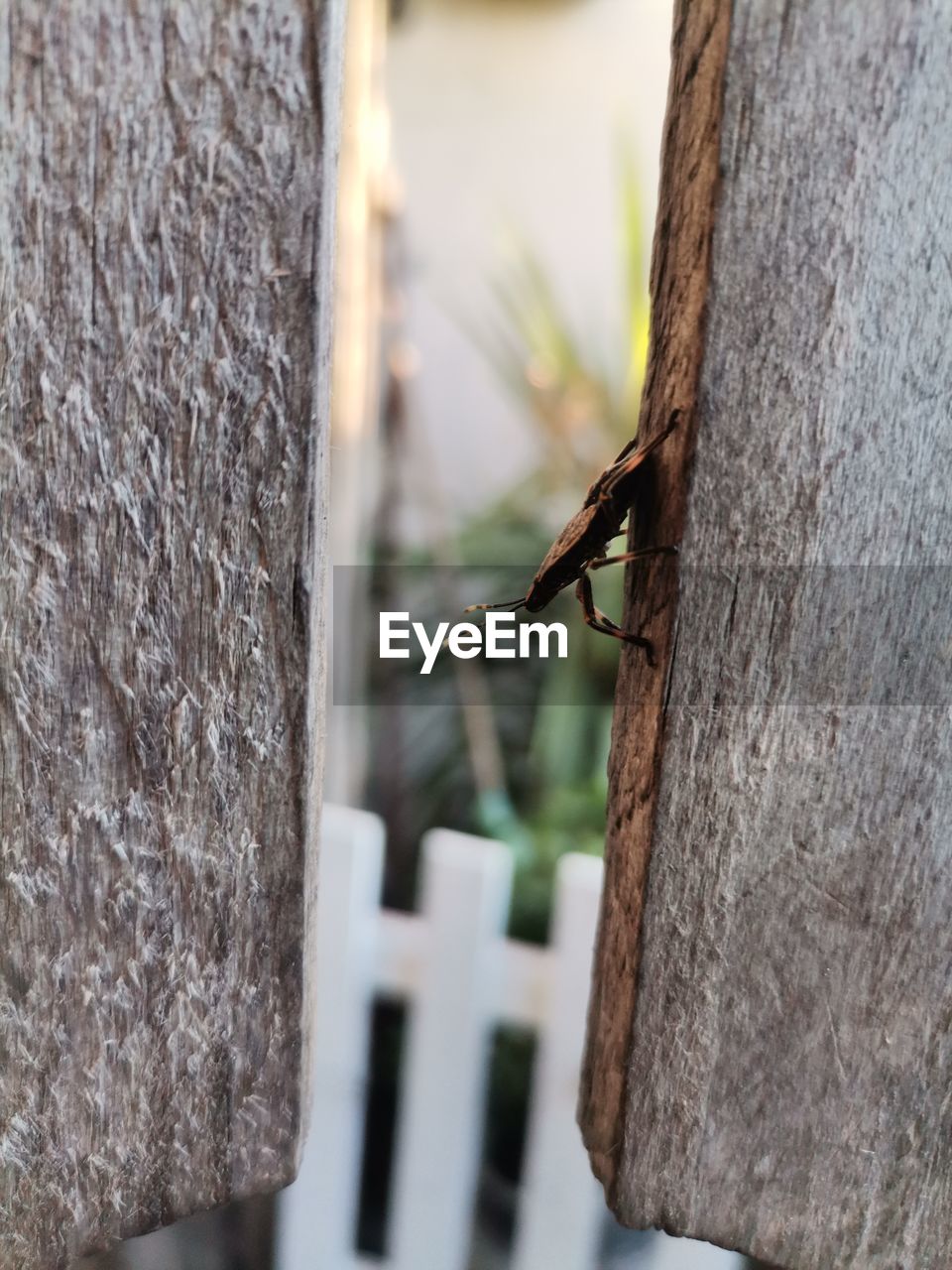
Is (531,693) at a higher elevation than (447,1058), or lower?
higher

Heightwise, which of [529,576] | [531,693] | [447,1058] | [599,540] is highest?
[599,540]

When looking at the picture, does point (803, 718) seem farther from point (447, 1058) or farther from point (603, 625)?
point (447, 1058)

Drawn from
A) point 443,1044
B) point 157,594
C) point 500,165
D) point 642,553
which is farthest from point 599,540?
point 500,165

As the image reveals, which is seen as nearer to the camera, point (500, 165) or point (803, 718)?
point (803, 718)

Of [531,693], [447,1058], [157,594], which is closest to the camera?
[157,594]

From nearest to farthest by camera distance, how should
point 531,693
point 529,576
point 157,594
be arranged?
point 157,594, point 529,576, point 531,693

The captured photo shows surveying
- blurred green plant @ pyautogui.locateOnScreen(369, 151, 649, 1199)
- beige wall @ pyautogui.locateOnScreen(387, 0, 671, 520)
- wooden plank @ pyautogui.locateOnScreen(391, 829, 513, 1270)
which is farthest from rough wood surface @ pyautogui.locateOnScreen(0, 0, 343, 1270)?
beige wall @ pyautogui.locateOnScreen(387, 0, 671, 520)

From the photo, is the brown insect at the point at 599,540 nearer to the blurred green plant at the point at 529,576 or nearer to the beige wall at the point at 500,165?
the blurred green plant at the point at 529,576
